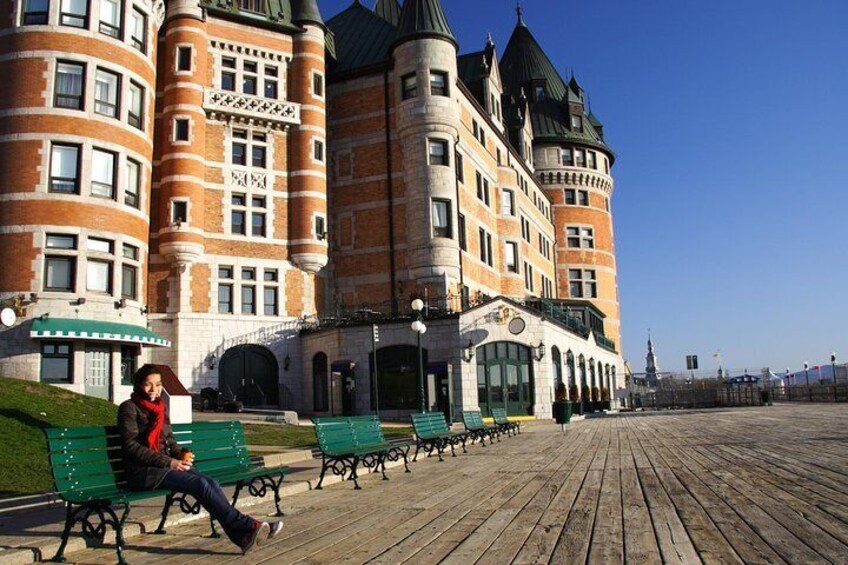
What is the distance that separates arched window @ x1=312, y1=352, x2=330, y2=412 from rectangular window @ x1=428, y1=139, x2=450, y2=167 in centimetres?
1201

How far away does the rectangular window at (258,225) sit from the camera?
123 feet

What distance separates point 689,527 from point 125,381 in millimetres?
25631

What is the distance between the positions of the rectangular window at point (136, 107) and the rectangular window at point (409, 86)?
47.2 ft

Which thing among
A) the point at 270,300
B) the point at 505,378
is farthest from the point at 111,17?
the point at 505,378

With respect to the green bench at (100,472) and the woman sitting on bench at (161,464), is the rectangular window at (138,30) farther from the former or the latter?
the woman sitting on bench at (161,464)

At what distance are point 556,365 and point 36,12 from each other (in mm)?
27770

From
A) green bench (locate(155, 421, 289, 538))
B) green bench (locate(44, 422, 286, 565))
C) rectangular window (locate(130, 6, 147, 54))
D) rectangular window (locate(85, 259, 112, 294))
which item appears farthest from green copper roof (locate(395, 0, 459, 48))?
green bench (locate(44, 422, 286, 565))

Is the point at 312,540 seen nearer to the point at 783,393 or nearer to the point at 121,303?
the point at 121,303

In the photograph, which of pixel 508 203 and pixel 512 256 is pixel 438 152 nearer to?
pixel 508 203

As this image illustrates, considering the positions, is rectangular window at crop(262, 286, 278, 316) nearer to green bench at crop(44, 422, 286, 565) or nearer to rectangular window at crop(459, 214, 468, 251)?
rectangular window at crop(459, 214, 468, 251)

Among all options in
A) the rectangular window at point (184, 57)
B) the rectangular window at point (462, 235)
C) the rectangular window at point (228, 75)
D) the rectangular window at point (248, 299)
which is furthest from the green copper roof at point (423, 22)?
the rectangular window at point (248, 299)

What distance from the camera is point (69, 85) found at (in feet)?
89.4

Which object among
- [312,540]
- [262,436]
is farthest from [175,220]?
[312,540]

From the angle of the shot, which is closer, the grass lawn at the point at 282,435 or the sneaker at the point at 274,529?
the sneaker at the point at 274,529
